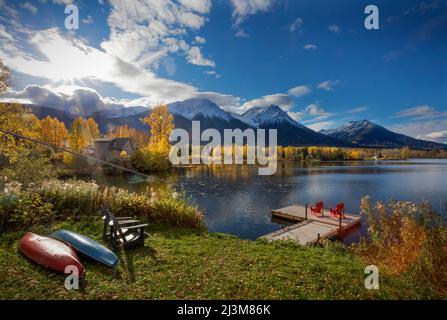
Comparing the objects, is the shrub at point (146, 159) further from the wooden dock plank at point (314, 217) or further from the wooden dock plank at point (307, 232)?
the wooden dock plank at point (307, 232)

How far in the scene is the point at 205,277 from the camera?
5387 millimetres

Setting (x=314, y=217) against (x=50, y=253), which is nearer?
(x=50, y=253)

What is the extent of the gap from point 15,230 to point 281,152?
5124 inches

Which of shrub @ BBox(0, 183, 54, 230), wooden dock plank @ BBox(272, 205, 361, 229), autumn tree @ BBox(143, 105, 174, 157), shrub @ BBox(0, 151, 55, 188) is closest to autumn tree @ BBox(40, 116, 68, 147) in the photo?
autumn tree @ BBox(143, 105, 174, 157)

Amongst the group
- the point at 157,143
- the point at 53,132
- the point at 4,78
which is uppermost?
the point at 53,132

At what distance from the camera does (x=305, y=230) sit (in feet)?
52.5

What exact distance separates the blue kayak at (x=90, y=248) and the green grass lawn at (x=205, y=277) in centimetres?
21

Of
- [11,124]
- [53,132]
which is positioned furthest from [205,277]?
[53,132]

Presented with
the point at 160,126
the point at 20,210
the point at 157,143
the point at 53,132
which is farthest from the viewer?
the point at 53,132

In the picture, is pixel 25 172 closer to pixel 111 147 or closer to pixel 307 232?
pixel 307 232

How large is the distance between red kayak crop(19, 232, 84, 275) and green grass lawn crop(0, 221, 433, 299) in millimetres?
161

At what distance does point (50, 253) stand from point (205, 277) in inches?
145

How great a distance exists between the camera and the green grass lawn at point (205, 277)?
4.68 m
